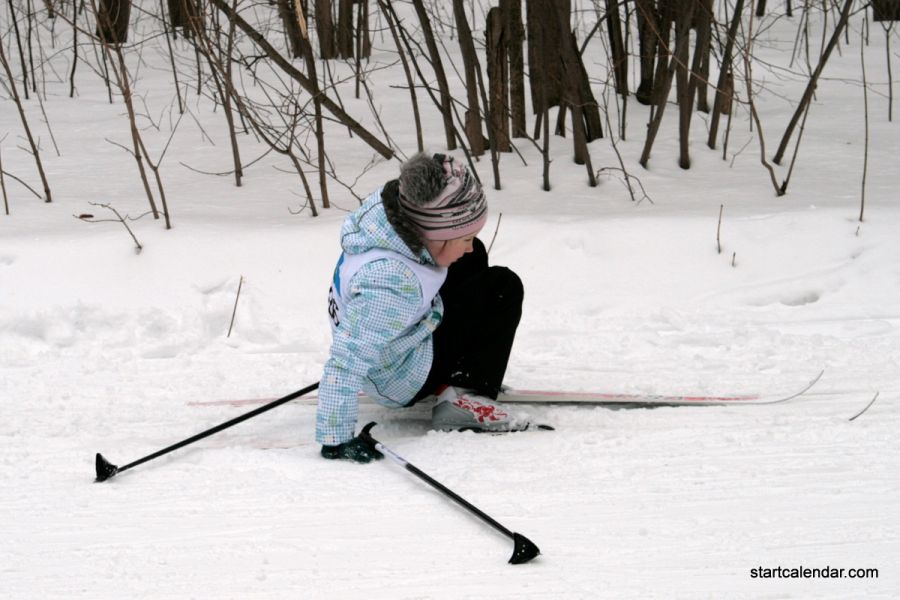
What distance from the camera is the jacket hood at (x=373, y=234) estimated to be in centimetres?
258

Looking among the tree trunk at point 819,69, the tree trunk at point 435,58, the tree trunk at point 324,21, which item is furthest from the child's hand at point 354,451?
the tree trunk at point 324,21

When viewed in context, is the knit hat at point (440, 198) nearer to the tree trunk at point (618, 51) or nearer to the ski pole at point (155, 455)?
the ski pole at point (155, 455)

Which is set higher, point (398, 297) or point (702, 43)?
point (702, 43)

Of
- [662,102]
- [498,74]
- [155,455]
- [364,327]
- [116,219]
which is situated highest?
[498,74]

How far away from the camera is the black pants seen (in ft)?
9.57

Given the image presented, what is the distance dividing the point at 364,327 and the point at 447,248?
319 mm

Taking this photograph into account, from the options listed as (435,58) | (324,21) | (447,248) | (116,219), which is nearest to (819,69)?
(435,58)

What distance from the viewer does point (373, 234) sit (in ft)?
8.53

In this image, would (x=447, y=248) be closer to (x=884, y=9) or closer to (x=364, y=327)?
(x=364, y=327)

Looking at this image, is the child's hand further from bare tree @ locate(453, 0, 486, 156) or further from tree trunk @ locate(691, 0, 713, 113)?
tree trunk @ locate(691, 0, 713, 113)

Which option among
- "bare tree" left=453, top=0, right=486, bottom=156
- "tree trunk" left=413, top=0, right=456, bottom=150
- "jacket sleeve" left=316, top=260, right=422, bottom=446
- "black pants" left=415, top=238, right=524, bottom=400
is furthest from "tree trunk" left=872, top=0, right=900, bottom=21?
"jacket sleeve" left=316, top=260, right=422, bottom=446

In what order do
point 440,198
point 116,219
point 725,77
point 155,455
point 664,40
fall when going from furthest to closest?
point 664,40 < point 725,77 < point 116,219 < point 155,455 < point 440,198

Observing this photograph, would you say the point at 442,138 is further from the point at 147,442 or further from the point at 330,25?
the point at 147,442

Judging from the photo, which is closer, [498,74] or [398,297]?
[398,297]
